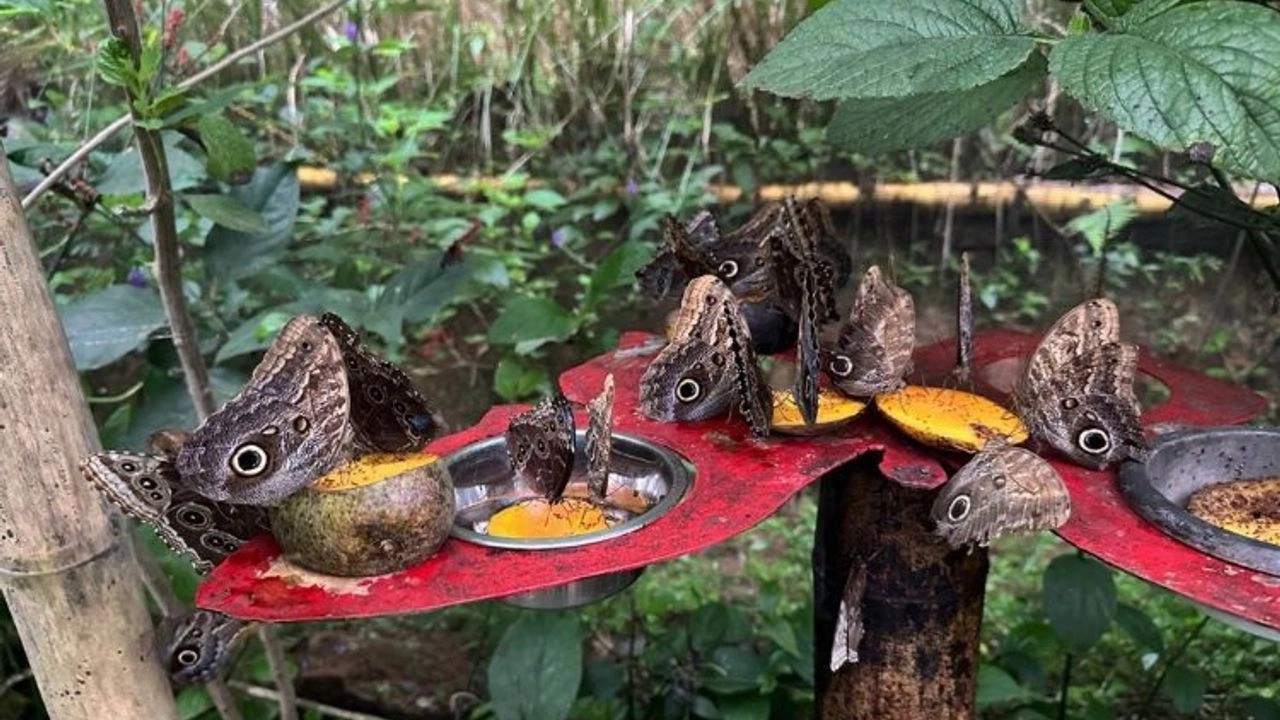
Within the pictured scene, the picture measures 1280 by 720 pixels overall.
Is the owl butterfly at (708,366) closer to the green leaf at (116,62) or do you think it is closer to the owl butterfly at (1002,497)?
the owl butterfly at (1002,497)

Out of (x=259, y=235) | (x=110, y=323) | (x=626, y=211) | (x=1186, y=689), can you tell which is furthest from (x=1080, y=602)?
(x=626, y=211)

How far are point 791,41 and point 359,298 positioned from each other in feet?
2.99

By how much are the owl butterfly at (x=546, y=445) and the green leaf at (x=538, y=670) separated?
540 mm

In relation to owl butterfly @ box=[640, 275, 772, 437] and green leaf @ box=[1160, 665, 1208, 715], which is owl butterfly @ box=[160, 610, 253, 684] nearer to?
owl butterfly @ box=[640, 275, 772, 437]

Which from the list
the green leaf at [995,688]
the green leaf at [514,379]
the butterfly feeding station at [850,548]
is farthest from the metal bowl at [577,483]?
the green leaf at [995,688]

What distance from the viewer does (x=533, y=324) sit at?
6.50 feet

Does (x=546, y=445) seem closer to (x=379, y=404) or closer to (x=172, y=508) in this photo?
(x=379, y=404)

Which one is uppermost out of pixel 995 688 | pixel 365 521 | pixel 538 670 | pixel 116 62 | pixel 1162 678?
pixel 116 62

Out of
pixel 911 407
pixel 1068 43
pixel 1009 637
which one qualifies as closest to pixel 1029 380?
pixel 911 407

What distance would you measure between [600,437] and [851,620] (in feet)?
1.39

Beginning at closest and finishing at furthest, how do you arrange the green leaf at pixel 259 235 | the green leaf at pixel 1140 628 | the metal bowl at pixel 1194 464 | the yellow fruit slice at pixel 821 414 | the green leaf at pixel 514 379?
the metal bowl at pixel 1194 464
the yellow fruit slice at pixel 821 414
the green leaf at pixel 259 235
the green leaf at pixel 1140 628
the green leaf at pixel 514 379

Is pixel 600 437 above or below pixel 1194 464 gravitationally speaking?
above

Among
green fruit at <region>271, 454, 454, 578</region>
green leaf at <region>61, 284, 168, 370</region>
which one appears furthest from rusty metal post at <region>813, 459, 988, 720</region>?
green leaf at <region>61, 284, 168, 370</region>

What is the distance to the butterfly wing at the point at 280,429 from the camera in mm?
1041
